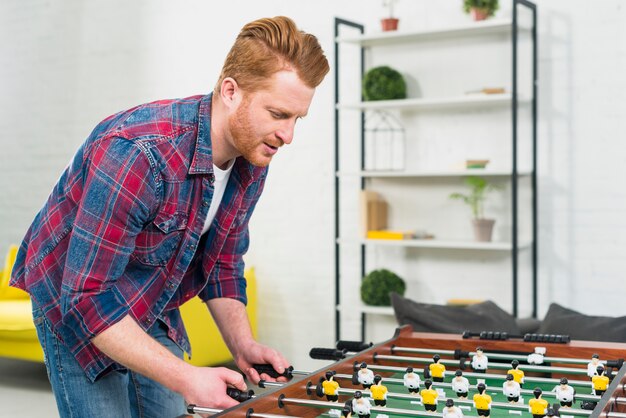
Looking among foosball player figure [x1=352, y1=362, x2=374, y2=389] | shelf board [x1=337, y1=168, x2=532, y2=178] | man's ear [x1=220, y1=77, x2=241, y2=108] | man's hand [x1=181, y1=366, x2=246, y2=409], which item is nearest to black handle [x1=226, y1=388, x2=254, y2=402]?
man's hand [x1=181, y1=366, x2=246, y2=409]

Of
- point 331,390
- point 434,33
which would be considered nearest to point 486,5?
point 434,33

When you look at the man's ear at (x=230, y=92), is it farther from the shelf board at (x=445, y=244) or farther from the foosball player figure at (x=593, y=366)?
the shelf board at (x=445, y=244)

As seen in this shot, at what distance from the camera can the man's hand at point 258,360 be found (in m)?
1.97

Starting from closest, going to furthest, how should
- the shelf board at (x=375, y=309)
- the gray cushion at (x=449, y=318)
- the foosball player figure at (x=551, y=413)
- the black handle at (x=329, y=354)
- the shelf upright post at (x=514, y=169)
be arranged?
1. the foosball player figure at (x=551, y=413)
2. the black handle at (x=329, y=354)
3. the gray cushion at (x=449, y=318)
4. the shelf upright post at (x=514, y=169)
5. the shelf board at (x=375, y=309)

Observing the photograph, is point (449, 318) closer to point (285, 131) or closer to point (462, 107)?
point (285, 131)

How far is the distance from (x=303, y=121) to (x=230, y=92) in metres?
3.51

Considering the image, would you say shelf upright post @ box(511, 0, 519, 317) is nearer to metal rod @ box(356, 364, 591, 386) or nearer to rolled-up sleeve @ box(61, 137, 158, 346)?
metal rod @ box(356, 364, 591, 386)

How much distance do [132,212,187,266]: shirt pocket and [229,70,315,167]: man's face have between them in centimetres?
22

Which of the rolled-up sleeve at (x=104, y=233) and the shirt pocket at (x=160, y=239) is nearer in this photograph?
the rolled-up sleeve at (x=104, y=233)

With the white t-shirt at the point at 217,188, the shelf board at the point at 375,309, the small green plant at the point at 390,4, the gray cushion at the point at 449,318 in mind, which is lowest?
the shelf board at the point at 375,309

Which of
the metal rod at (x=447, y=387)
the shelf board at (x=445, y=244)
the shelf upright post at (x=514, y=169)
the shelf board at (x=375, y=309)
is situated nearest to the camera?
the metal rod at (x=447, y=387)

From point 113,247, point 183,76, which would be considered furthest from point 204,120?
point 183,76

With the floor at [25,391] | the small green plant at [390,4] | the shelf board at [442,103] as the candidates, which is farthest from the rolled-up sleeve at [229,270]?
the small green plant at [390,4]

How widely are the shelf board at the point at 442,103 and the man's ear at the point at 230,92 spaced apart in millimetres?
2726
